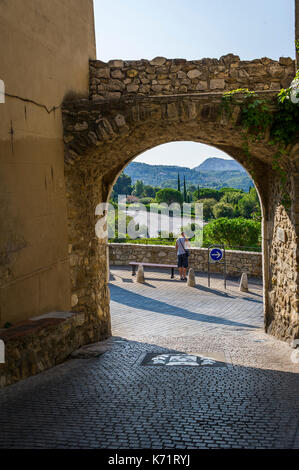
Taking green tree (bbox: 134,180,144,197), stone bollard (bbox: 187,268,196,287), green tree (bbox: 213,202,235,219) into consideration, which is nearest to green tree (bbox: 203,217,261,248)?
stone bollard (bbox: 187,268,196,287)

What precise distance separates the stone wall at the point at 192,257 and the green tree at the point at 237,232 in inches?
99.8

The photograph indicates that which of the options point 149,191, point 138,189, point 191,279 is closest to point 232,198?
point 149,191

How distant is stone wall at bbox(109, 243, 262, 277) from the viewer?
14117 mm

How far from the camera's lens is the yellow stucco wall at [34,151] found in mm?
5098

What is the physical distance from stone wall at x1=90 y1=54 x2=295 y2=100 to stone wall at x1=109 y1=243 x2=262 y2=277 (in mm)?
7395

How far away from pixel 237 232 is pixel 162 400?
13794 millimetres

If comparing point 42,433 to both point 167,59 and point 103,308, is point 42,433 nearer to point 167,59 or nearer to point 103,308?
point 103,308

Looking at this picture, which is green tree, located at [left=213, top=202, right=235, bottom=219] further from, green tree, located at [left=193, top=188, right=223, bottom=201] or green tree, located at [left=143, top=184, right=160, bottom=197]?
green tree, located at [left=143, top=184, right=160, bottom=197]

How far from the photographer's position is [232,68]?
7.38 m

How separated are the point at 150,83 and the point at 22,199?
10.7 feet

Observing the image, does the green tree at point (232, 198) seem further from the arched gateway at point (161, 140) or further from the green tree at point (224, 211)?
the arched gateway at point (161, 140)
